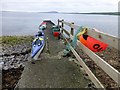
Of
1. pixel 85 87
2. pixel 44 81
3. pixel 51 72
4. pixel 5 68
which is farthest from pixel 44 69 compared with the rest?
pixel 5 68

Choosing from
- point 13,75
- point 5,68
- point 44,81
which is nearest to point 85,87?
point 44,81

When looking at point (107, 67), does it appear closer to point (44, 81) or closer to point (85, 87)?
point (85, 87)

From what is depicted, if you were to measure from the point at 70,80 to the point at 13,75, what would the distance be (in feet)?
8.37

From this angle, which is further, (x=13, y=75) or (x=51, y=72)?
(x=13, y=75)

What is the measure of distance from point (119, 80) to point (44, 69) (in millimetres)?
2884

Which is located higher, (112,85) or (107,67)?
(107,67)

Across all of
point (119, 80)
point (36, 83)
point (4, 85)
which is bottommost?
point (4, 85)

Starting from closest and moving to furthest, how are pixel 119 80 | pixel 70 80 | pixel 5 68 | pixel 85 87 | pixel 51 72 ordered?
1. pixel 119 80
2. pixel 85 87
3. pixel 70 80
4. pixel 51 72
5. pixel 5 68

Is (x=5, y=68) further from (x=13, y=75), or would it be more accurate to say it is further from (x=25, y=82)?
(x=25, y=82)

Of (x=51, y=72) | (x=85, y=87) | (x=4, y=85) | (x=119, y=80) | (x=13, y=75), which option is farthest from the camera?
(x=13, y=75)

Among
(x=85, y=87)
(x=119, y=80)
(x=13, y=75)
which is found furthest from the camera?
(x=13, y=75)

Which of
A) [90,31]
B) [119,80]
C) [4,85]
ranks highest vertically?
[90,31]

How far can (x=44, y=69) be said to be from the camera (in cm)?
544

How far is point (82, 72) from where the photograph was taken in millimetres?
5184
